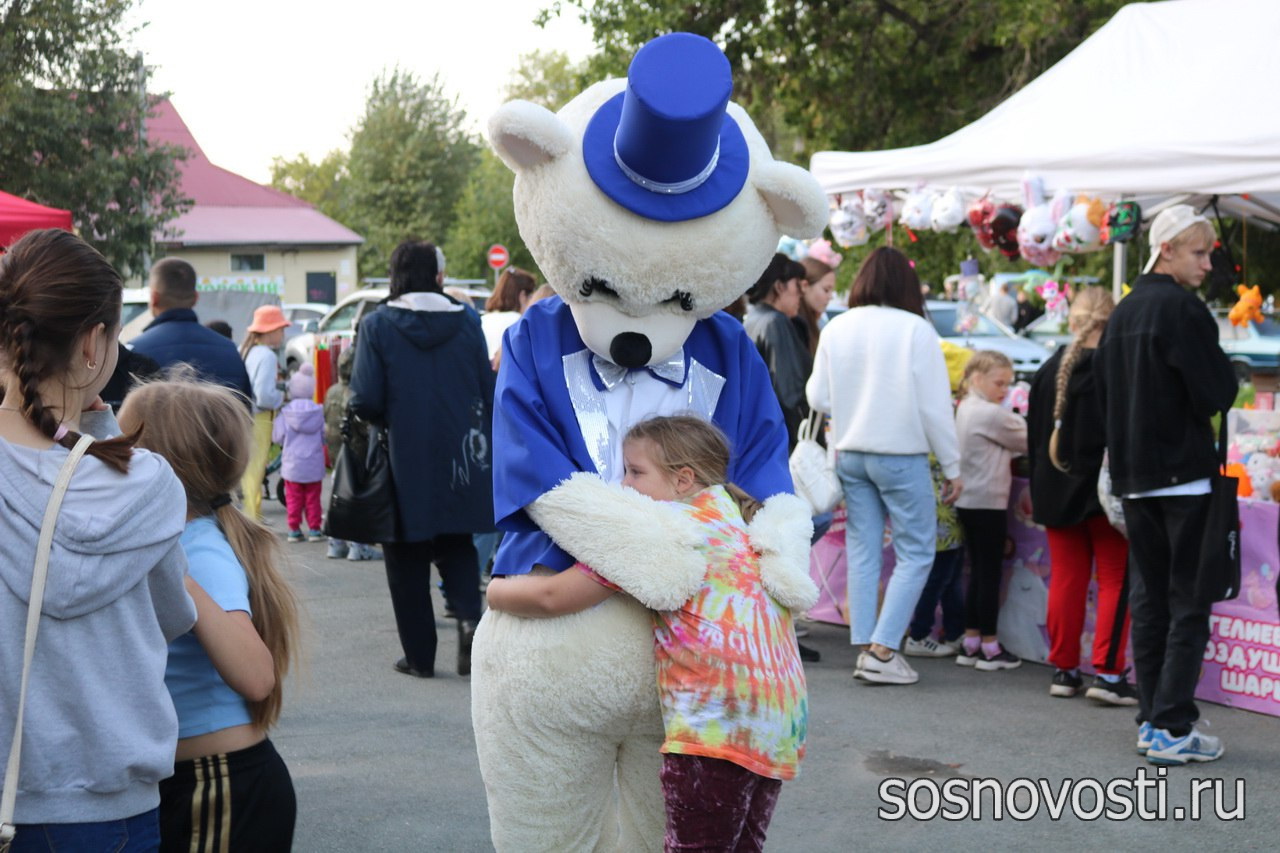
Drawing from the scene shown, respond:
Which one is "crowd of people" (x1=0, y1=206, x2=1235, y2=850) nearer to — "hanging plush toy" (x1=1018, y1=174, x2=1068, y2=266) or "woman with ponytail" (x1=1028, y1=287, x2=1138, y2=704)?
"woman with ponytail" (x1=1028, y1=287, x2=1138, y2=704)

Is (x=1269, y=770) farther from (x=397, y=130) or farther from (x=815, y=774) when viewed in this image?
(x=397, y=130)

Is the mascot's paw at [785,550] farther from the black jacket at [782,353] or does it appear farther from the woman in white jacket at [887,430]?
the black jacket at [782,353]

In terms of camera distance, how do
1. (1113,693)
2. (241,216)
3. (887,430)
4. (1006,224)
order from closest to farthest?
(1113,693)
(887,430)
(1006,224)
(241,216)

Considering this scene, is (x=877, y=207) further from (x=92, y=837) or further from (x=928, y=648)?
(x=92, y=837)

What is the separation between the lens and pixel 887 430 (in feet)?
19.9

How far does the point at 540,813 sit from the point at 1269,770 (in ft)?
11.0

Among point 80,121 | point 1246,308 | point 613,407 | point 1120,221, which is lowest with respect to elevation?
point 613,407

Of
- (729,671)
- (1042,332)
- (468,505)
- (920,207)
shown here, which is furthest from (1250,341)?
(729,671)

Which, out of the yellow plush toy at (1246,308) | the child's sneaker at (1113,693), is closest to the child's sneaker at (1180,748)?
the child's sneaker at (1113,693)

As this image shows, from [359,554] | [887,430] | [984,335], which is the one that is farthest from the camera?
[984,335]

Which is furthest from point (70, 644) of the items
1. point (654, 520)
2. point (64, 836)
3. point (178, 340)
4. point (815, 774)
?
point (178, 340)

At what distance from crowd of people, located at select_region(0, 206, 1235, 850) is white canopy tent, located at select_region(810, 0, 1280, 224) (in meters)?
0.78

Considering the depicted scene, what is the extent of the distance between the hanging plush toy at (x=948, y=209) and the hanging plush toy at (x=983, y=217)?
85 millimetres

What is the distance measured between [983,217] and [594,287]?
535 centimetres
